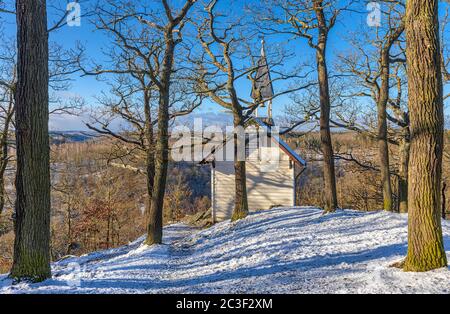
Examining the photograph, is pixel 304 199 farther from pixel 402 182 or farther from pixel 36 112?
pixel 36 112

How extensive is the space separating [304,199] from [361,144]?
48.6 feet

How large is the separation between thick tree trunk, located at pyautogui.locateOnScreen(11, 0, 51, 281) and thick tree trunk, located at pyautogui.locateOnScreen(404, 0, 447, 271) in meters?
5.64

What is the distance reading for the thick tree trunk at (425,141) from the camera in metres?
4.32

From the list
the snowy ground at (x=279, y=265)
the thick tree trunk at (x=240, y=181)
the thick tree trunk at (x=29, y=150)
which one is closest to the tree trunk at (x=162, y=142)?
the snowy ground at (x=279, y=265)

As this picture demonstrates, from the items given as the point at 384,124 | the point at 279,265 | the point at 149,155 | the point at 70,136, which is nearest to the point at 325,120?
the point at 384,124

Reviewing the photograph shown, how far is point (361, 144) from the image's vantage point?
19359 millimetres

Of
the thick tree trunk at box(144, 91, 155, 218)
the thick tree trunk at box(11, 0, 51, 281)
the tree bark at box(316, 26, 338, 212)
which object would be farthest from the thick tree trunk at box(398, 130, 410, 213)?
the thick tree trunk at box(11, 0, 51, 281)

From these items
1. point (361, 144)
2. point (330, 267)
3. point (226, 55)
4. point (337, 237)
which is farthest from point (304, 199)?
point (330, 267)

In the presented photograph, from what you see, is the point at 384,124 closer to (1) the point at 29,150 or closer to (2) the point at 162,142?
(2) the point at 162,142

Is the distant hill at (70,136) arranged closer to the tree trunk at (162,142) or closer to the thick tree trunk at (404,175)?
the tree trunk at (162,142)

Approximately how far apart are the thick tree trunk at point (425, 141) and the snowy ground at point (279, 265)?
1.03 ft

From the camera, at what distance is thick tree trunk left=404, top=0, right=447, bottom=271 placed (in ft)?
14.2

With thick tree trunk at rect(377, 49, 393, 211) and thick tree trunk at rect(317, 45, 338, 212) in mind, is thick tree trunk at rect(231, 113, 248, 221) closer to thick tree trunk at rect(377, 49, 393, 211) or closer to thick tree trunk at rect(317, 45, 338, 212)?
thick tree trunk at rect(317, 45, 338, 212)
